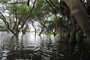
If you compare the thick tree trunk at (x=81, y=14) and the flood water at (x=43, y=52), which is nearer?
the thick tree trunk at (x=81, y=14)

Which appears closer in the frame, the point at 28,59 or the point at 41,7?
the point at 28,59

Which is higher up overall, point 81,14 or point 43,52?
point 81,14

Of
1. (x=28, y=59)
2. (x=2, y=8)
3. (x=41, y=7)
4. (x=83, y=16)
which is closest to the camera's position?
(x=83, y=16)

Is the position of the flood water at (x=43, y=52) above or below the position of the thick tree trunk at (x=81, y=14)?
below

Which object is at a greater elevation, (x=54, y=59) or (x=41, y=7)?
(x=41, y=7)

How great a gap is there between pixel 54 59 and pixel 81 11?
461 cm

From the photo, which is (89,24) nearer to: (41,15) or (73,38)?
(73,38)

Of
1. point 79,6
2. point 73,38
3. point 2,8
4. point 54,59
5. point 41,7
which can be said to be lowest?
point 54,59

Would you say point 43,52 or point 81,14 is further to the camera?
point 43,52

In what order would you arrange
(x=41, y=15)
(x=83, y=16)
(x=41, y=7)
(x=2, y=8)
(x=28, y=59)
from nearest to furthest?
(x=83, y=16) → (x=28, y=59) → (x=2, y=8) → (x=41, y=7) → (x=41, y=15)

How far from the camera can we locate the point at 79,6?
1.22 m

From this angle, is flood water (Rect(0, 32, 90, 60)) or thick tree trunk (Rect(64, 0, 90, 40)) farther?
flood water (Rect(0, 32, 90, 60))

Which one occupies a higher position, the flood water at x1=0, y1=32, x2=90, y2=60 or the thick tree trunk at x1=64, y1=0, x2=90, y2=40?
the thick tree trunk at x1=64, y1=0, x2=90, y2=40

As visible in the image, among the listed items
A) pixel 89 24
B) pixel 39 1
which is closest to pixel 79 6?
pixel 89 24
